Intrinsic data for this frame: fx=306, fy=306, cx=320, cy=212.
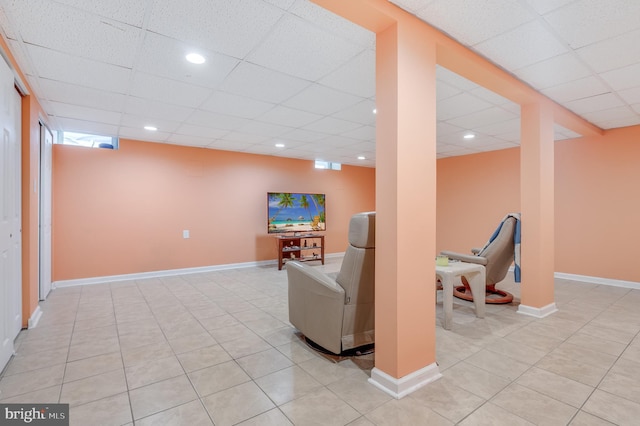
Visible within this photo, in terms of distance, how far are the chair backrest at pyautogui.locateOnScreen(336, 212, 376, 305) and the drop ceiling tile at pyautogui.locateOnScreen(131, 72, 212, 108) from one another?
84.9 inches

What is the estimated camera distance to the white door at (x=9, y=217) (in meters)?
2.23

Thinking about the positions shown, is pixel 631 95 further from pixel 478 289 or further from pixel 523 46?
pixel 478 289

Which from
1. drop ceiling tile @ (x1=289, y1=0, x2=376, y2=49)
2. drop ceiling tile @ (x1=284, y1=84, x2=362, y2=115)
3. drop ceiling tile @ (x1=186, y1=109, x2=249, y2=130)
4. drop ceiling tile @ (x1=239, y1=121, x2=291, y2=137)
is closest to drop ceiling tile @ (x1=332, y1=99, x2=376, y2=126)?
drop ceiling tile @ (x1=284, y1=84, x2=362, y2=115)

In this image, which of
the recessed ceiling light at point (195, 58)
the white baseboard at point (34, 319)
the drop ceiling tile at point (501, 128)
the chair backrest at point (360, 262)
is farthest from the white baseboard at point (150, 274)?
the drop ceiling tile at point (501, 128)

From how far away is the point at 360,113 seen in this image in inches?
153

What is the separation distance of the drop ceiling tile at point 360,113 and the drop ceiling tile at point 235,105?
36.2 inches

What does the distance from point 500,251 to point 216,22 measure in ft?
12.4

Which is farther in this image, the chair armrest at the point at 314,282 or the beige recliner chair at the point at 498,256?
the beige recliner chair at the point at 498,256

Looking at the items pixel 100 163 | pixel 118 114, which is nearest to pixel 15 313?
pixel 118 114

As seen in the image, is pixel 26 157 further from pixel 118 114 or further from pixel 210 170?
pixel 210 170

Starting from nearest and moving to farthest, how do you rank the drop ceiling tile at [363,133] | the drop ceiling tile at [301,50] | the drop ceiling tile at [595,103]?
the drop ceiling tile at [301,50] → the drop ceiling tile at [595,103] → the drop ceiling tile at [363,133]

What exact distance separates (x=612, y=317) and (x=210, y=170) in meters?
6.24

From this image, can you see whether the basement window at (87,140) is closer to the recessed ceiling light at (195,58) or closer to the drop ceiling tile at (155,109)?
the drop ceiling tile at (155,109)

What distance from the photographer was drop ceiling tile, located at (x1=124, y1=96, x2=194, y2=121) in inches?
136
